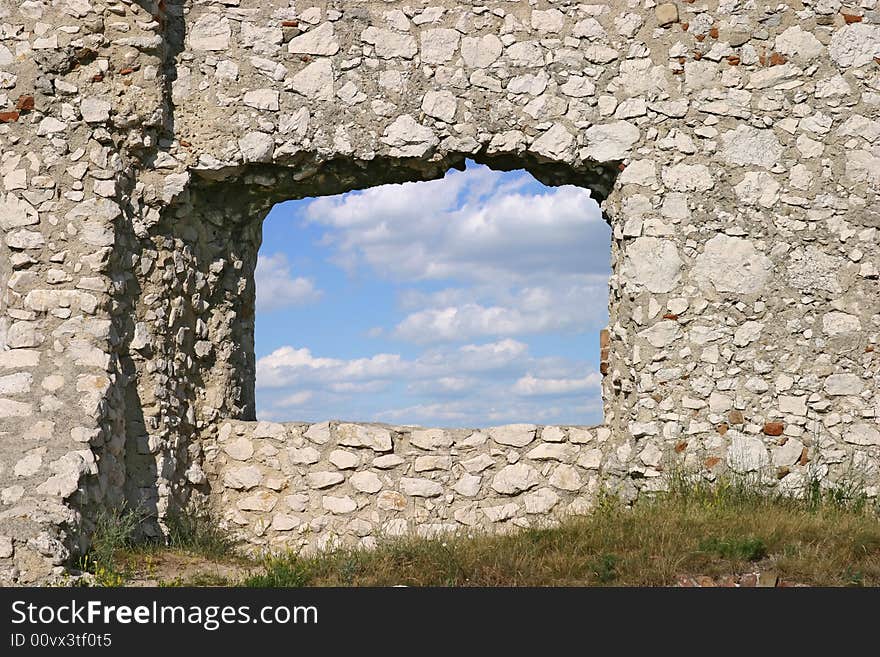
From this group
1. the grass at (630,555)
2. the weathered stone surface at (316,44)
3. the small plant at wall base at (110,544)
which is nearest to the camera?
the grass at (630,555)

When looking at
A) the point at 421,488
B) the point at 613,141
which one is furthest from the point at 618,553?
the point at 613,141

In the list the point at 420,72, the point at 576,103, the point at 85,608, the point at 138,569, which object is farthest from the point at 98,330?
the point at 576,103

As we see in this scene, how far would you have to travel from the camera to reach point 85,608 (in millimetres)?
4941

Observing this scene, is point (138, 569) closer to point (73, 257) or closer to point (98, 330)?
point (98, 330)

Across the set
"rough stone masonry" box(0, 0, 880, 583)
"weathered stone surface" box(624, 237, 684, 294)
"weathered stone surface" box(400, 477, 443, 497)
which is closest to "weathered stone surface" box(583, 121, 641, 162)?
"rough stone masonry" box(0, 0, 880, 583)

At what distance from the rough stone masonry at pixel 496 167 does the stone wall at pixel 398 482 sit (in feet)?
0.06

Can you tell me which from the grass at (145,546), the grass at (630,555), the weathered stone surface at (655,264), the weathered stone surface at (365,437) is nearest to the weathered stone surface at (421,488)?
the weathered stone surface at (365,437)

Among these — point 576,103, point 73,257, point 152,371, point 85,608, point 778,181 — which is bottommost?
point 85,608

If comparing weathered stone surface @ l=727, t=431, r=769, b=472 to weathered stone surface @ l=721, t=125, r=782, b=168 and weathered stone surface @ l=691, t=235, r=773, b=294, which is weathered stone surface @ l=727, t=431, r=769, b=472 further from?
weathered stone surface @ l=721, t=125, r=782, b=168

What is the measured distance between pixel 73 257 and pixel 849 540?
5378 millimetres

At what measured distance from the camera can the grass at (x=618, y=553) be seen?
17.6ft

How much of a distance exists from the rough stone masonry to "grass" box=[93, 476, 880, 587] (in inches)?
15.3

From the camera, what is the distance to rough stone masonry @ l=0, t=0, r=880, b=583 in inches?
267

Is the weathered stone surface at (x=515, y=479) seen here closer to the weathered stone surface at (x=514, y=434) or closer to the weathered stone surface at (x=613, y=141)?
the weathered stone surface at (x=514, y=434)
